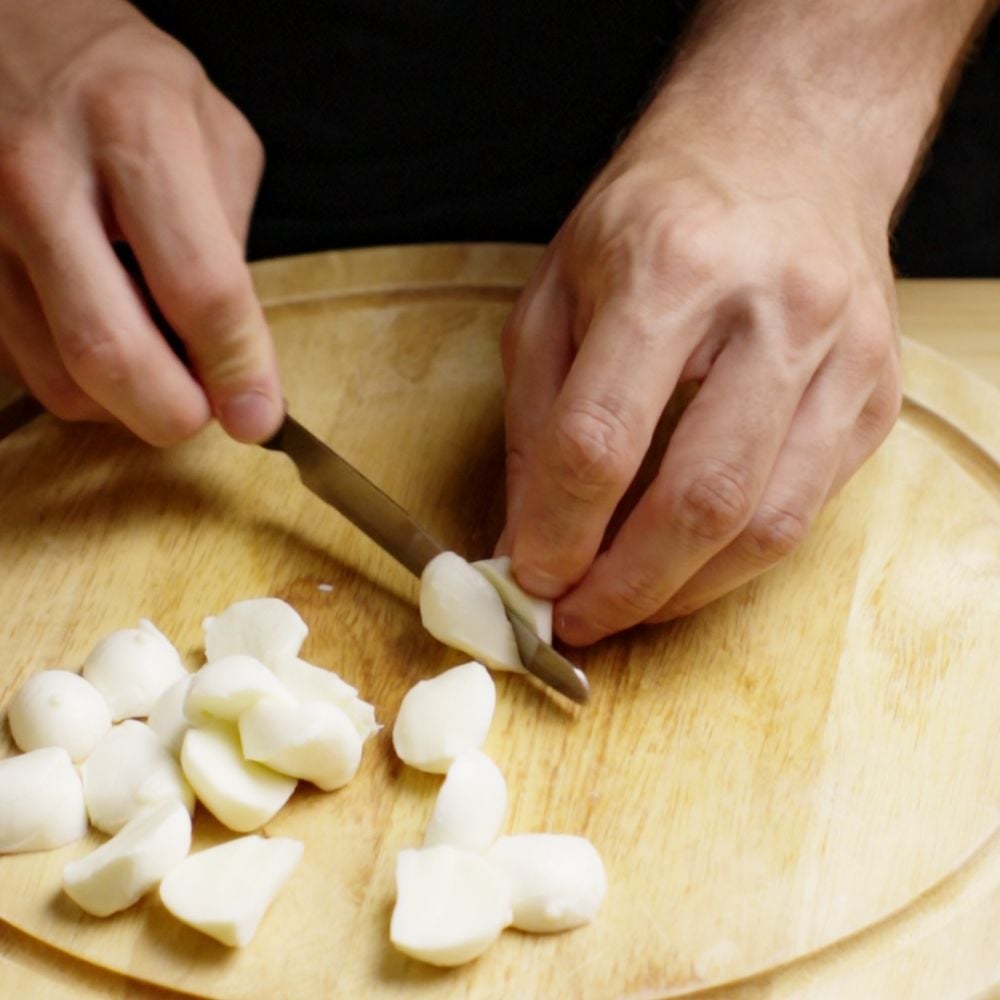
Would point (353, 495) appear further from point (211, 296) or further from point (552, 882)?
point (552, 882)

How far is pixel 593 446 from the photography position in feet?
3.29

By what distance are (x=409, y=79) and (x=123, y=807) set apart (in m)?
0.88

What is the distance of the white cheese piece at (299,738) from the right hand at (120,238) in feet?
0.94

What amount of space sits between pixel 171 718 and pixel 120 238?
426mm

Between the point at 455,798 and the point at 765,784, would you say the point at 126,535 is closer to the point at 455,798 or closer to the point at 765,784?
the point at 455,798

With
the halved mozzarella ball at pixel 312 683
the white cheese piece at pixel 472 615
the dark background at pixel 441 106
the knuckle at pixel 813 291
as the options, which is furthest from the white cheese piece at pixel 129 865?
the dark background at pixel 441 106

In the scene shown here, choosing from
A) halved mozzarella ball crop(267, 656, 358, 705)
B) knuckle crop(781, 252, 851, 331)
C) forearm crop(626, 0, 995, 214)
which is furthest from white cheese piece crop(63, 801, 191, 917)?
forearm crop(626, 0, 995, 214)

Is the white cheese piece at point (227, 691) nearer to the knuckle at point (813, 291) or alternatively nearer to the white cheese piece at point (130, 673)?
the white cheese piece at point (130, 673)

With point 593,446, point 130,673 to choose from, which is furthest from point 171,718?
point 593,446

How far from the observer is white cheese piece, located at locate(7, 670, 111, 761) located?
3.31ft

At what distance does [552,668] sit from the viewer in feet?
3.49

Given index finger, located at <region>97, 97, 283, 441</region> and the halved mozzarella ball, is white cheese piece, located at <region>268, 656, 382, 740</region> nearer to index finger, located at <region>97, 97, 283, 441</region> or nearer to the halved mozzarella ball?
the halved mozzarella ball

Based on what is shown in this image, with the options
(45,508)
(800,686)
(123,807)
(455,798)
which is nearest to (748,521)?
(800,686)

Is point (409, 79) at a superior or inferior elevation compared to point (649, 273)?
inferior
